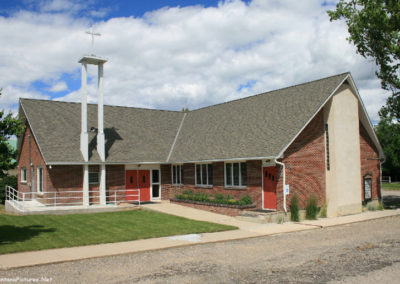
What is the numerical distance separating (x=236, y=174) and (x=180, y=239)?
777cm

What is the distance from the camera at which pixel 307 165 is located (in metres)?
18.9

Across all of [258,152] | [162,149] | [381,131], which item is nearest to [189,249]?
[258,152]

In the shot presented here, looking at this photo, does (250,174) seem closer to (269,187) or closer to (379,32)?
(269,187)

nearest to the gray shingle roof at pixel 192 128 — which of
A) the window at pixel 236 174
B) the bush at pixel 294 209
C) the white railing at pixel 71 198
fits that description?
the window at pixel 236 174

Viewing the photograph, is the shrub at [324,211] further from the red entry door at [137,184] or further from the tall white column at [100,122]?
the tall white column at [100,122]

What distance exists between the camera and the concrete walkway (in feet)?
33.7

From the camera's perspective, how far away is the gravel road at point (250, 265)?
833 centimetres

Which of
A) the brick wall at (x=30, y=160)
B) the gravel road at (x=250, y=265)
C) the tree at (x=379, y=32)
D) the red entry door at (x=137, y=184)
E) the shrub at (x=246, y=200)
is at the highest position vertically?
the tree at (x=379, y=32)

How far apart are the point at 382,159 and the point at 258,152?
10.9m

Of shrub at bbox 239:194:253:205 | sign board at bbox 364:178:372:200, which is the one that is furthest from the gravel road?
sign board at bbox 364:178:372:200

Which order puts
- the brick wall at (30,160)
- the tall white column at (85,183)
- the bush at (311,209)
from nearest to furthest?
the bush at (311,209) < the tall white column at (85,183) < the brick wall at (30,160)

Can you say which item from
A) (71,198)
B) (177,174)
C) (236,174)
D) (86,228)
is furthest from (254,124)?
(71,198)

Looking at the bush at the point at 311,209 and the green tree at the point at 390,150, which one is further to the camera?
the green tree at the point at 390,150

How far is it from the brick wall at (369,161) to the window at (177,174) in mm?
10778
